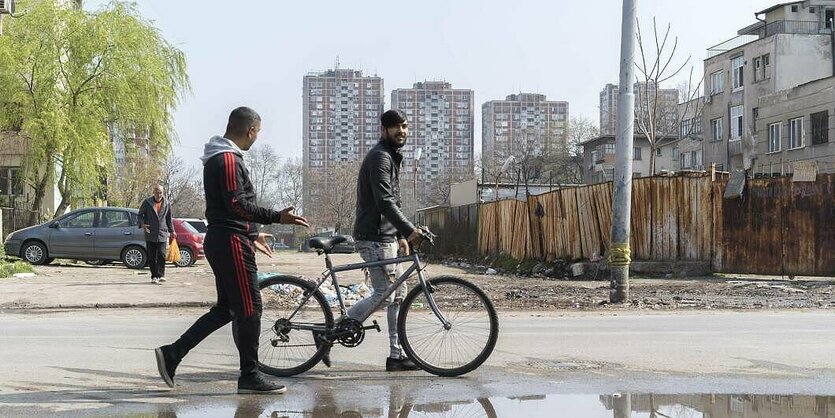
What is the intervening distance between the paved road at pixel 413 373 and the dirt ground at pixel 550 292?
111 inches

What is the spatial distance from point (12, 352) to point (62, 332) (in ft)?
5.57

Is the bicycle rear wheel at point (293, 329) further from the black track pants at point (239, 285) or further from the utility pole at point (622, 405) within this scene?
the utility pole at point (622, 405)

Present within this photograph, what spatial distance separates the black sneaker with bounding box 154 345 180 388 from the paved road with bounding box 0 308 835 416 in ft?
0.36

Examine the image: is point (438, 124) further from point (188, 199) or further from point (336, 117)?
point (188, 199)

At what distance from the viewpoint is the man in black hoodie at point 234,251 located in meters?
6.20

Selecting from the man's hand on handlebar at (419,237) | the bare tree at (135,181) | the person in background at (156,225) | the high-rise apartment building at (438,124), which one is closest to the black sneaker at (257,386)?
the man's hand on handlebar at (419,237)

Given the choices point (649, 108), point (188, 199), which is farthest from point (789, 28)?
point (188, 199)

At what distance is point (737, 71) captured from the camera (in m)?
56.5

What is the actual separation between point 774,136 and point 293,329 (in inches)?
1726

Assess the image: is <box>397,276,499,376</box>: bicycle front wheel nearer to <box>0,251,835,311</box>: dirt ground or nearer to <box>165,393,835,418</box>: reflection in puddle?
<box>165,393,835,418</box>: reflection in puddle

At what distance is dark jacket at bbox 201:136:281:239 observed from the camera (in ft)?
20.3

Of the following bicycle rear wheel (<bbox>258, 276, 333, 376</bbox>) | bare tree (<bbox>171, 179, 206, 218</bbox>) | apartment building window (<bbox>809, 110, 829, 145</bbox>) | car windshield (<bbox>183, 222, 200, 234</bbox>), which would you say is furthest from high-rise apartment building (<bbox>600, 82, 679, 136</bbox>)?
bare tree (<bbox>171, 179, 206, 218</bbox>)

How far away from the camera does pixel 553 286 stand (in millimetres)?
18438

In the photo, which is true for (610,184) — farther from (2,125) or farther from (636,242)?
(2,125)
